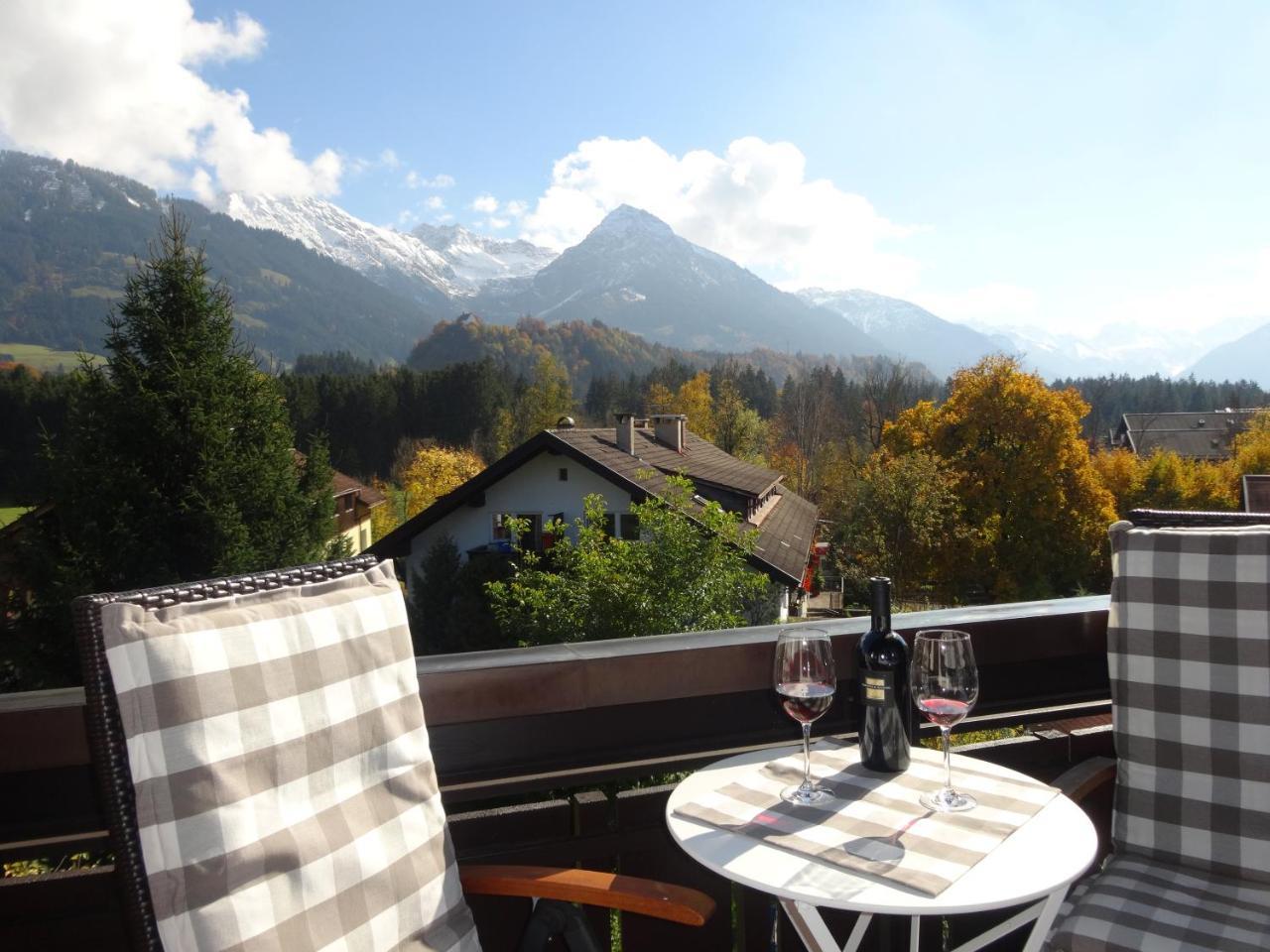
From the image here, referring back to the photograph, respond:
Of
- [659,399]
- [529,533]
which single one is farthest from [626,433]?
[659,399]

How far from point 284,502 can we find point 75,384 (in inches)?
132

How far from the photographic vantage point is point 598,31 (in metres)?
8.14

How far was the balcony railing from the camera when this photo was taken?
1.16 meters

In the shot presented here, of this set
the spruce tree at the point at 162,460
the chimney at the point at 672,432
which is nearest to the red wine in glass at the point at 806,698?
the spruce tree at the point at 162,460

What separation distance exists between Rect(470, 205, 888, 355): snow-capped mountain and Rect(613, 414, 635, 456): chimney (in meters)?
121

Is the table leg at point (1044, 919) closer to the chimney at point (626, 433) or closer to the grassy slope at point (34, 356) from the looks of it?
the chimney at point (626, 433)

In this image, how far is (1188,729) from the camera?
153 centimetres

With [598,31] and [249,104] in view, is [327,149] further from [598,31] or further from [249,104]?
[598,31]

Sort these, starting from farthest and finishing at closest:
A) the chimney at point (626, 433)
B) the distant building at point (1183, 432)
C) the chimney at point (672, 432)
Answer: the distant building at point (1183, 432) → the chimney at point (672, 432) → the chimney at point (626, 433)

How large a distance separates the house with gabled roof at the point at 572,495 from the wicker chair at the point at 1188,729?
11791 millimetres

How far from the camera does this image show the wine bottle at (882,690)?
132 cm

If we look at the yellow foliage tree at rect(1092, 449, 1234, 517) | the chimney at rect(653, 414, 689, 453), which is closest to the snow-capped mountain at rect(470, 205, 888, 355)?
the yellow foliage tree at rect(1092, 449, 1234, 517)

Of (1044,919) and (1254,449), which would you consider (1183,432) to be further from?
(1044,919)

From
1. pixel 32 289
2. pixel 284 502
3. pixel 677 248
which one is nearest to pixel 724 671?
pixel 284 502
